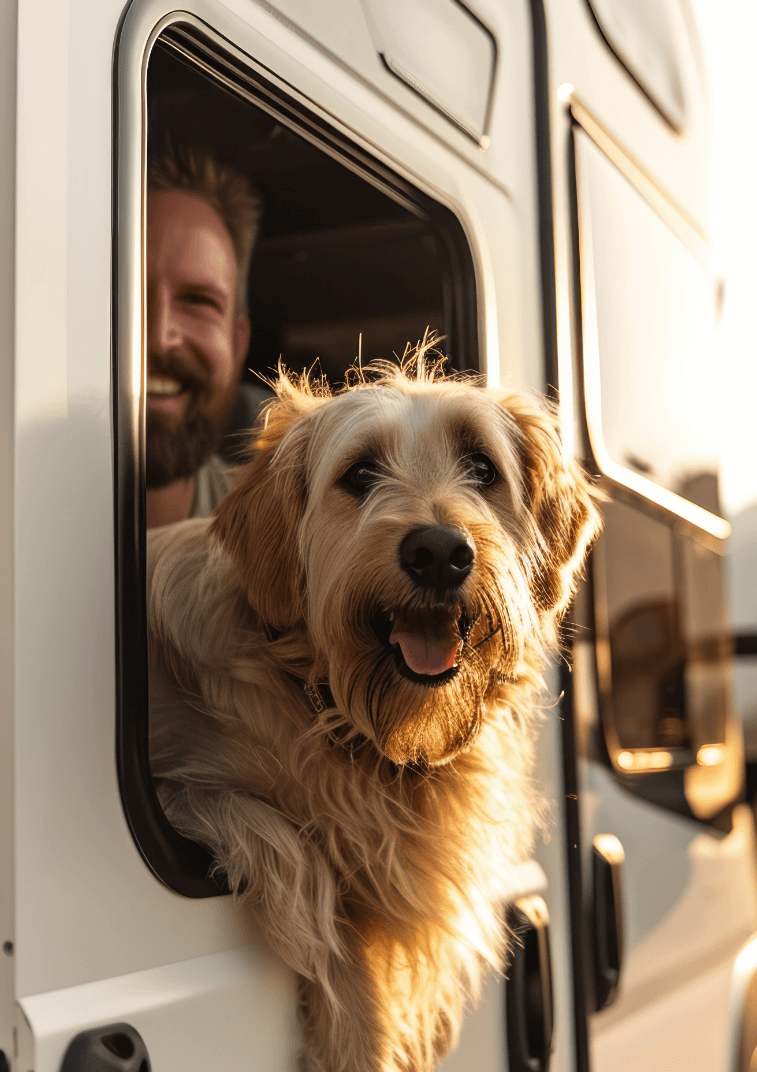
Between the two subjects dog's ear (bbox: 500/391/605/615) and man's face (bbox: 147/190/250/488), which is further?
man's face (bbox: 147/190/250/488)

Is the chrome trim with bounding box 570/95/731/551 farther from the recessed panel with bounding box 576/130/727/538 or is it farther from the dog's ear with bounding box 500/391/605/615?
the dog's ear with bounding box 500/391/605/615

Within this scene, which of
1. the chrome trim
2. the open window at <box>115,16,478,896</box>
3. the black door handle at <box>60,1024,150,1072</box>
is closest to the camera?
the black door handle at <box>60,1024,150,1072</box>

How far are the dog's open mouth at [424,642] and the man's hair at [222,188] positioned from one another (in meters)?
1.04

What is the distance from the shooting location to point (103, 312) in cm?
100

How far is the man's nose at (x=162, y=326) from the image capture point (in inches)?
75.7

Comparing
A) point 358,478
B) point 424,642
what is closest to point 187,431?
point 358,478

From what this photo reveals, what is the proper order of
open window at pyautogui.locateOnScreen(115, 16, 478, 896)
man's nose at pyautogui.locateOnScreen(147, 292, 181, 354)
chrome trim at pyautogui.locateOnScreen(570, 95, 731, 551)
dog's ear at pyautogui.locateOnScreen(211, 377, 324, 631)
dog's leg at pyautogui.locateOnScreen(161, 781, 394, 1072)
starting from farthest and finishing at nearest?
1. chrome trim at pyautogui.locateOnScreen(570, 95, 731, 551)
2. man's nose at pyautogui.locateOnScreen(147, 292, 181, 354)
3. dog's ear at pyautogui.locateOnScreen(211, 377, 324, 631)
4. dog's leg at pyautogui.locateOnScreen(161, 781, 394, 1072)
5. open window at pyautogui.locateOnScreen(115, 16, 478, 896)

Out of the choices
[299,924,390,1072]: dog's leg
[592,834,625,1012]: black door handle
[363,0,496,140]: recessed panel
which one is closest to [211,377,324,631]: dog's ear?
[299,924,390,1072]: dog's leg

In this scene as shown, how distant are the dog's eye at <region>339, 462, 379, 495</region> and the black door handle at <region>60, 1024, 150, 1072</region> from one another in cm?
71

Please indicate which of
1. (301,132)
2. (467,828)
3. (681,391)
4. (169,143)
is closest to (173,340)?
(169,143)

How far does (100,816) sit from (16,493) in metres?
0.33

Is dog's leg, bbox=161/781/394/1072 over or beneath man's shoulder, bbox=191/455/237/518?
beneath

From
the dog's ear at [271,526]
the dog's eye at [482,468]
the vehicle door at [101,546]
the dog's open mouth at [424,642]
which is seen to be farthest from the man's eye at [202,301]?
the dog's open mouth at [424,642]

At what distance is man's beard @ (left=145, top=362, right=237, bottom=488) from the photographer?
1969 mm
